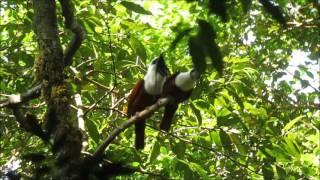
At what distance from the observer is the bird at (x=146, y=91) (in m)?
4.35

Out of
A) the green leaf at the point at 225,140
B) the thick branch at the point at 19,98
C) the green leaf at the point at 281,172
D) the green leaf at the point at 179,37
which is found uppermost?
the green leaf at the point at 179,37

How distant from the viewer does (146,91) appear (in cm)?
439

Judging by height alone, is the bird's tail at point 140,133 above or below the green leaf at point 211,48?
below

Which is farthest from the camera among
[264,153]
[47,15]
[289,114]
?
[289,114]

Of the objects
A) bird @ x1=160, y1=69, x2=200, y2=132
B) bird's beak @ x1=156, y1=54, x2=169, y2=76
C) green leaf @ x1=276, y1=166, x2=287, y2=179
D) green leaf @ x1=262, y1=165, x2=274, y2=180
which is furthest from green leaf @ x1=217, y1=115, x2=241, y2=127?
bird's beak @ x1=156, y1=54, x2=169, y2=76

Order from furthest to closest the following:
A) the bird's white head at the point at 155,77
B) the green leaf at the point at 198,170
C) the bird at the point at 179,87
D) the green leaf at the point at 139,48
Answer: the green leaf at the point at 139,48, the bird's white head at the point at 155,77, the green leaf at the point at 198,170, the bird at the point at 179,87

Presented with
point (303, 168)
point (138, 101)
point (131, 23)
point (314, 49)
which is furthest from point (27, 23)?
point (314, 49)

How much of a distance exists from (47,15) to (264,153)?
233 centimetres

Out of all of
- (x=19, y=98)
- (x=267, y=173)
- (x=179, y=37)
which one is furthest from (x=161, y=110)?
(x=179, y=37)

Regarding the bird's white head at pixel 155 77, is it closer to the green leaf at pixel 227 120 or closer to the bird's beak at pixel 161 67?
the bird's beak at pixel 161 67

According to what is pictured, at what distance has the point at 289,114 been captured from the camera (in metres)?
6.42

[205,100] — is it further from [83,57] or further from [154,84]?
[83,57]

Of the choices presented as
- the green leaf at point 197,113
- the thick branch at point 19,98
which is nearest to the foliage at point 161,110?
the green leaf at point 197,113

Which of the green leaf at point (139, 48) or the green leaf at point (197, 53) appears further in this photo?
the green leaf at point (139, 48)
